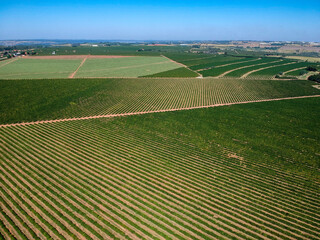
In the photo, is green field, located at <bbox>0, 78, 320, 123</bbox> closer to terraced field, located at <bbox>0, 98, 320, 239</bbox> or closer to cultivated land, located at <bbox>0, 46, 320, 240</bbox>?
cultivated land, located at <bbox>0, 46, 320, 240</bbox>

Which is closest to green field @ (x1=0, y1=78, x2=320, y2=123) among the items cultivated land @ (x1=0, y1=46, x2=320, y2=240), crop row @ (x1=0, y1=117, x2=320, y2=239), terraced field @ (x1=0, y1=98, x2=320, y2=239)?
cultivated land @ (x1=0, y1=46, x2=320, y2=240)

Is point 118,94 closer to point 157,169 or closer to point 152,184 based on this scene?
point 157,169

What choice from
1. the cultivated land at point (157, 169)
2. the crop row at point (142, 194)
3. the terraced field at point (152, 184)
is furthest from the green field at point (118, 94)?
the crop row at point (142, 194)

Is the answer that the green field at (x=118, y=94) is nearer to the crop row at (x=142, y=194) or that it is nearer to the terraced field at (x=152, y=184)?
the terraced field at (x=152, y=184)

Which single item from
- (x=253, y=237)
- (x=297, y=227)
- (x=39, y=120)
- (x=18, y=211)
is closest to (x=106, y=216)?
(x=18, y=211)

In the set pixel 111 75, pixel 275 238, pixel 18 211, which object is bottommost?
pixel 275 238

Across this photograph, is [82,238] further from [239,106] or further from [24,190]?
[239,106]
